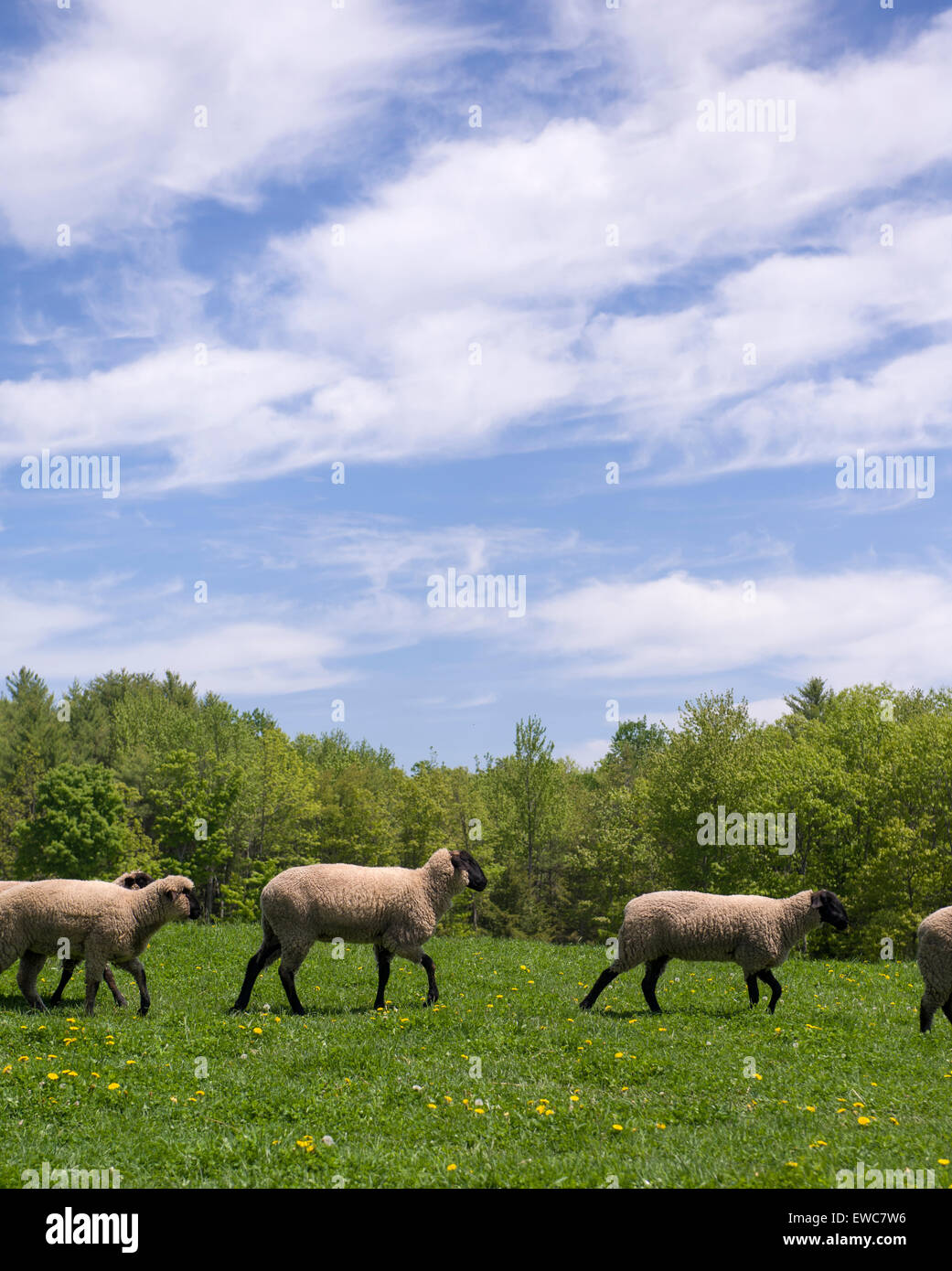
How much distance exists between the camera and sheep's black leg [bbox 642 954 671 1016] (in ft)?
54.1

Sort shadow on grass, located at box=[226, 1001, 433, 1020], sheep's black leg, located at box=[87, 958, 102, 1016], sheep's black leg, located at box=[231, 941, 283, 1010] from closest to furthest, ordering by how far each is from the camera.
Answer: sheep's black leg, located at box=[87, 958, 102, 1016] → shadow on grass, located at box=[226, 1001, 433, 1020] → sheep's black leg, located at box=[231, 941, 283, 1010]

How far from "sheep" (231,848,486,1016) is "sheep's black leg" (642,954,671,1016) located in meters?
3.37

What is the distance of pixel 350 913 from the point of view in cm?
1625

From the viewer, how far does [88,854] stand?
5819cm

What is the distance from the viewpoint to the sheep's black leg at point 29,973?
622 inches

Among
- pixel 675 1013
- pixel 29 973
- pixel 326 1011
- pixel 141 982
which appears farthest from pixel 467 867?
pixel 29 973

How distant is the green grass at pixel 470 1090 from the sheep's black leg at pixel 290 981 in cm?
46

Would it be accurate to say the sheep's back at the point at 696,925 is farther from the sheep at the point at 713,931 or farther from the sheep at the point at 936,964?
the sheep at the point at 936,964

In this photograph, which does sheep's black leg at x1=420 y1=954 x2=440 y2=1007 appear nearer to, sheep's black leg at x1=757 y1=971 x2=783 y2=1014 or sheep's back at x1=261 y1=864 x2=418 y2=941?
sheep's back at x1=261 y1=864 x2=418 y2=941

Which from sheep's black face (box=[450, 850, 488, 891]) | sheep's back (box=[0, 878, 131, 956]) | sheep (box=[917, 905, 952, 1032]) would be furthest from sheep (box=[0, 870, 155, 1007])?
sheep (box=[917, 905, 952, 1032])

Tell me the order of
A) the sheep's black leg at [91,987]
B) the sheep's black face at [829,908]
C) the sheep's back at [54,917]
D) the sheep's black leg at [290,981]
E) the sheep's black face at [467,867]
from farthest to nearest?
the sheep's black face at [467,867] → the sheep's black face at [829,908] → the sheep's black leg at [290,981] → the sheep's back at [54,917] → the sheep's black leg at [91,987]

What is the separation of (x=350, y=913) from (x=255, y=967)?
1847 mm

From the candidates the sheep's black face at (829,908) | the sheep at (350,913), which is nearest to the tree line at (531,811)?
the sheep's black face at (829,908)
